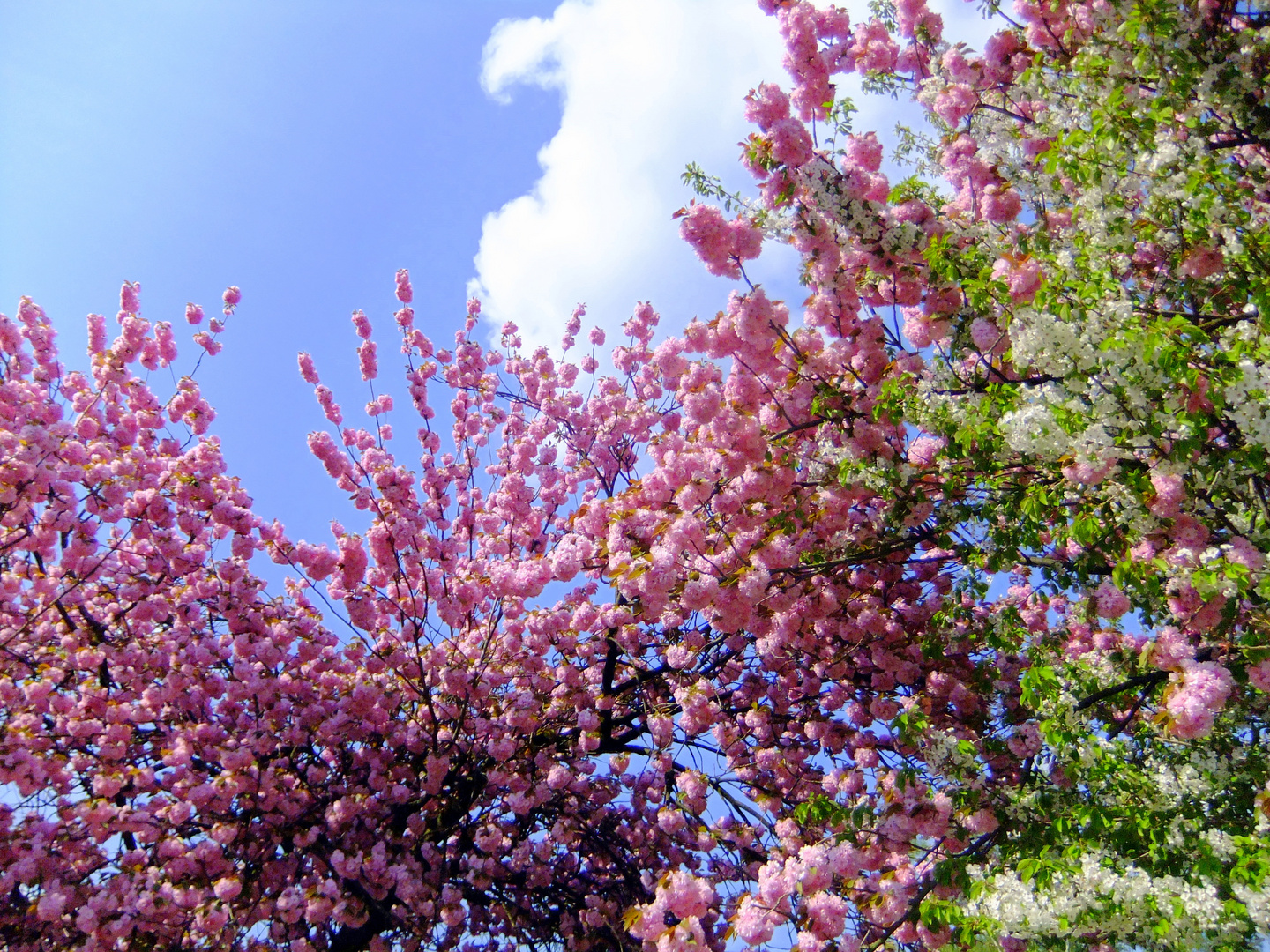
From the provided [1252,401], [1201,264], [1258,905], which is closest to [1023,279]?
[1201,264]

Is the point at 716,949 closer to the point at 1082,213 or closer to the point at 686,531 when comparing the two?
the point at 686,531

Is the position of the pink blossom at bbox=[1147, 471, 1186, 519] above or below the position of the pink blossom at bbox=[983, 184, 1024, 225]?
below

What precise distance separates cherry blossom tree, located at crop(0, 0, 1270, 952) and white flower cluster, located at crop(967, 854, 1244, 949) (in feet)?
0.07

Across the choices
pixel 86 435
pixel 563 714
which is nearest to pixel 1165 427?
pixel 563 714

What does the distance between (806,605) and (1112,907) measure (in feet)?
9.53

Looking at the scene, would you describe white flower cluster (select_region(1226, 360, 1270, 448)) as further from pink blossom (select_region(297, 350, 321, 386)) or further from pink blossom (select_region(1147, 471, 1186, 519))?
pink blossom (select_region(297, 350, 321, 386))

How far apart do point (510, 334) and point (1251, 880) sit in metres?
8.68

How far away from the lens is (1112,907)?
3393 mm

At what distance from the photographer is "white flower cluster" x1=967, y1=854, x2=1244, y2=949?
131 inches

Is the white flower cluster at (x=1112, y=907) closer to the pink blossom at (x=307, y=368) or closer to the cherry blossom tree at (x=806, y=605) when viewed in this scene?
the cherry blossom tree at (x=806, y=605)

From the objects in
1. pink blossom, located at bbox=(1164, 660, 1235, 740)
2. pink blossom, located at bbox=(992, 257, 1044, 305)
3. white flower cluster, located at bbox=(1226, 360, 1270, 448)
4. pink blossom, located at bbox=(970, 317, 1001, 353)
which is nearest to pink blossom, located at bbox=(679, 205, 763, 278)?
pink blossom, located at bbox=(970, 317, 1001, 353)

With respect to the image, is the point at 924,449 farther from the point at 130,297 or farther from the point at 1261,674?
the point at 130,297

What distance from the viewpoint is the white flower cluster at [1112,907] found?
3.32m

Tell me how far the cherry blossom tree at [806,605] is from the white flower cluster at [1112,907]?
0.02m
